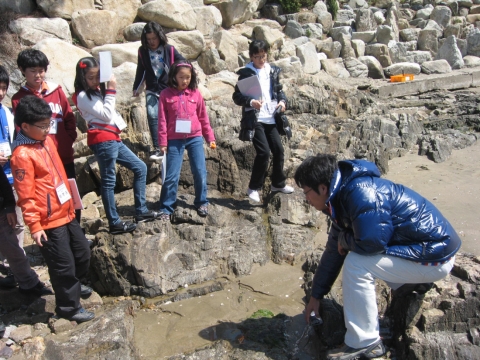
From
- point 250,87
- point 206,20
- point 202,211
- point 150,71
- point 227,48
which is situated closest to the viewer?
point 202,211

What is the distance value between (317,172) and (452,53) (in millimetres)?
14918

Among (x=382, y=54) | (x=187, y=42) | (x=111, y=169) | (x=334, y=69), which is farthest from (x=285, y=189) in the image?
(x=382, y=54)

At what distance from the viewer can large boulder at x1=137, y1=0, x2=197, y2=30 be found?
→ 10.4 meters

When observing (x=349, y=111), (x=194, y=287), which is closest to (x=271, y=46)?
(x=349, y=111)

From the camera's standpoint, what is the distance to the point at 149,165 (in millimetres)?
5730

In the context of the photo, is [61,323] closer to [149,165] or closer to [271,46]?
[149,165]

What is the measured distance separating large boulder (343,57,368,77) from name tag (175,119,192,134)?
10039mm

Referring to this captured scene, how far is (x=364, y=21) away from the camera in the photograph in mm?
17094

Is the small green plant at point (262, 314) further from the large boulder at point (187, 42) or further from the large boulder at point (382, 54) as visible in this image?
the large boulder at point (382, 54)

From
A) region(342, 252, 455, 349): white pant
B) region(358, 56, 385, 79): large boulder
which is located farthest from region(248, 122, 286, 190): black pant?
region(358, 56, 385, 79): large boulder

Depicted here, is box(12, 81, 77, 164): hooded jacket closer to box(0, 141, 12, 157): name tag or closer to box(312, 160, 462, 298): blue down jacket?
box(0, 141, 12, 157): name tag

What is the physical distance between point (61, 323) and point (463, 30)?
19.2 metres

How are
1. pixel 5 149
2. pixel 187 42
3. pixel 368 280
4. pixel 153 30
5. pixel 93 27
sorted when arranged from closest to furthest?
pixel 368 280 → pixel 5 149 → pixel 153 30 → pixel 93 27 → pixel 187 42

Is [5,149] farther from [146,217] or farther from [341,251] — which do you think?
[341,251]
